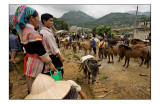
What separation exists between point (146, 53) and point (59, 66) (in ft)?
20.0

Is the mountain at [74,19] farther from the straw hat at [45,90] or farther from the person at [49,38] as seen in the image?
the straw hat at [45,90]

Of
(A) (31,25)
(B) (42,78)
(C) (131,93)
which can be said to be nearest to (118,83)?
(C) (131,93)

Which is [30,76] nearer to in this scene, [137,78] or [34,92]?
[34,92]

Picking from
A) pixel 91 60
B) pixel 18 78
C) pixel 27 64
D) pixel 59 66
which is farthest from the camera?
pixel 18 78

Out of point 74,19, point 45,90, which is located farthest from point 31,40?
point 74,19

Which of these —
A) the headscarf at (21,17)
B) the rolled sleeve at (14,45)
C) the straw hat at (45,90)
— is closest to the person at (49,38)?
the headscarf at (21,17)

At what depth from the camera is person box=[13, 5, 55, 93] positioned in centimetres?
142

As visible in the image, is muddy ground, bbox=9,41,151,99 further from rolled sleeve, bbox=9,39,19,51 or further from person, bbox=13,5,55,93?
person, bbox=13,5,55,93

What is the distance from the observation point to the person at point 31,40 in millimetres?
1419

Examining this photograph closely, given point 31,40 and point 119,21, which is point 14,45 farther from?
point 119,21

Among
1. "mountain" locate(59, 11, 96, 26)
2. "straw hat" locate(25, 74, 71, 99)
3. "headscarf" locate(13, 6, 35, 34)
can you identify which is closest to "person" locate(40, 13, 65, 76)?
"headscarf" locate(13, 6, 35, 34)

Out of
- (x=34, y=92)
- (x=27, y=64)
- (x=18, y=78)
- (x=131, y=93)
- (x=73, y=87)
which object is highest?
(x=27, y=64)

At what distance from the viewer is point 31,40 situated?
1398 millimetres

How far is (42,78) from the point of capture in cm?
125
